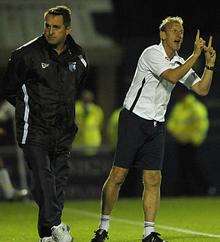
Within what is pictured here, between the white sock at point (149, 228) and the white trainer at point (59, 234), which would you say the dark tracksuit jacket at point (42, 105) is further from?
the white sock at point (149, 228)

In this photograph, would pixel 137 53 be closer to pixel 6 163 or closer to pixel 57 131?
pixel 6 163

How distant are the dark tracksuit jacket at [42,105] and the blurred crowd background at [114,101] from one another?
8.00m

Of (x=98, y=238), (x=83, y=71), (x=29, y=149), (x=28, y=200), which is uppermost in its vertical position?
(x=83, y=71)

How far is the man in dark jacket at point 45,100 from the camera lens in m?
9.77

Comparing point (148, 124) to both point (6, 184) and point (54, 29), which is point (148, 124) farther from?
point (6, 184)

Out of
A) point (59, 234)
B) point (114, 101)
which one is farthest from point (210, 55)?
point (114, 101)

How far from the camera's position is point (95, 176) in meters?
18.9

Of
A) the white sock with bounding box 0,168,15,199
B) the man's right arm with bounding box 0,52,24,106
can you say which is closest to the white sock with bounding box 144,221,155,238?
the man's right arm with bounding box 0,52,24,106

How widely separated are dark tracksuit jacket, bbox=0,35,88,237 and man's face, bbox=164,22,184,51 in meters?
0.97

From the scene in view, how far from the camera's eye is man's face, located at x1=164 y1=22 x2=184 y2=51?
Answer: 10.3 meters

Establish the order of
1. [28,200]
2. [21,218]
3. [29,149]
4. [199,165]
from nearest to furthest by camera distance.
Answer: [29,149] → [21,218] → [28,200] → [199,165]

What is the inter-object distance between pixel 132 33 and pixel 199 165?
7.78m

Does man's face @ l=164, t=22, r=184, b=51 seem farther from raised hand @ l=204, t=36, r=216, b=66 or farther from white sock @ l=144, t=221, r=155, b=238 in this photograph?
white sock @ l=144, t=221, r=155, b=238

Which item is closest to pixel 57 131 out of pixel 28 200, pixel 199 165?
pixel 28 200
